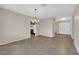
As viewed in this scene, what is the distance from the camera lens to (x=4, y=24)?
16.7ft

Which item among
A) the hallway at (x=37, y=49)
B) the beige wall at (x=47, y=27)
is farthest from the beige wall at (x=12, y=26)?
the beige wall at (x=47, y=27)

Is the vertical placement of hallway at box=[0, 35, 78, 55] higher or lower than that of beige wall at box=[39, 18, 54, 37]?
lower

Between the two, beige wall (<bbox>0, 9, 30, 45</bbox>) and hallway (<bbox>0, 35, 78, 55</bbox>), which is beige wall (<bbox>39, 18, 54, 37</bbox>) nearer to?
beige wall (<bbox>0, 9, 30, 45</bbox>)

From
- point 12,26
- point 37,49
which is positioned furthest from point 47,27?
point 37,49

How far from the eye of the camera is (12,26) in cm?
575

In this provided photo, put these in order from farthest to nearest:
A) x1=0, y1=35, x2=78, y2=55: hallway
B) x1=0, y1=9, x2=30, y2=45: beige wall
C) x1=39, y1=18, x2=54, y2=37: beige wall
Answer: x1=39, y1=18, x2=54, y2=37: beige wall → x1=0, y1=9, x2=30, y2=45: beige wall → x1=0, y1=35, x2=78, y2=55: hallway

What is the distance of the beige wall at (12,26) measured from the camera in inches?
198

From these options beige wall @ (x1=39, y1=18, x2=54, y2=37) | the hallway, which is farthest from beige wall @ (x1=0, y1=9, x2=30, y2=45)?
beige wall @ (x1=39, y1=18, x2=54, y2=37)

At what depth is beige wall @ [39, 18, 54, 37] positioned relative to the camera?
27.1ft

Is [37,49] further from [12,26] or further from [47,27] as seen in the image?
[47,27]

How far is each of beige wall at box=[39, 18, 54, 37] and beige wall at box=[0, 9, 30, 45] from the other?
2251 millimetres

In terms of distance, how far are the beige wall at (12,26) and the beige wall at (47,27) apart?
7.38 ft
